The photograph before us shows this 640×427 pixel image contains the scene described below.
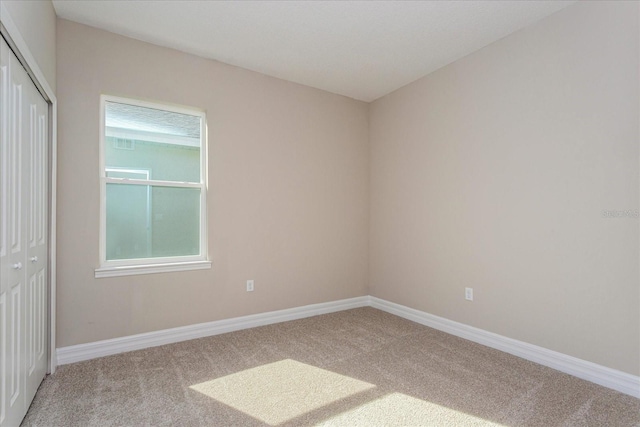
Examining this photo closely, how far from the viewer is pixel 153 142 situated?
313 centimetres

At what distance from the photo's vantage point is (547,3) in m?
2.47

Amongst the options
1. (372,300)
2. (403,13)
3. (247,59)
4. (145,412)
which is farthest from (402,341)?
(247,59)

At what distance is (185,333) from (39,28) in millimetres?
2549

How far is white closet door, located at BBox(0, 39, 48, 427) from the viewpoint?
1626 millimetres

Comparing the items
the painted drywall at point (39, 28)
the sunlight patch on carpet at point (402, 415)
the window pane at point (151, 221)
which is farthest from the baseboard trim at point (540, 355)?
the painted drywall at point (39, 28)

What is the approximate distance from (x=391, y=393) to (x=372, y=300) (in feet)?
7.12

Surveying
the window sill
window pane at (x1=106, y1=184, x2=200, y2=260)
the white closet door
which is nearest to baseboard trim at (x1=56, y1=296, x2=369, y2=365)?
the white closet door

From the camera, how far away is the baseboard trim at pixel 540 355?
2.22 metres

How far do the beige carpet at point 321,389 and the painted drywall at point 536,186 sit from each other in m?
0.44

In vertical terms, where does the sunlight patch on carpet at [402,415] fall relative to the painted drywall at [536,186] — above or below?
below

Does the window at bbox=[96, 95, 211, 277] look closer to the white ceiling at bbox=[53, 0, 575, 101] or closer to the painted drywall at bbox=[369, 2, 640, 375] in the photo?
the white ceiling at bbox=[53, 0, 575, 101]

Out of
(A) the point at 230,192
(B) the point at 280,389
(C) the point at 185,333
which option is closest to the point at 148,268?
(C) the point at 185,333

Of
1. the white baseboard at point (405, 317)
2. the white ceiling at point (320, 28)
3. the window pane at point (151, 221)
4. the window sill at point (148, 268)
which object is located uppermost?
the white ceiling at point (320, 28)

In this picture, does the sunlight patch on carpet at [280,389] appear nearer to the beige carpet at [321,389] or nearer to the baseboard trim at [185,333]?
the beige carpet at [321,389]
